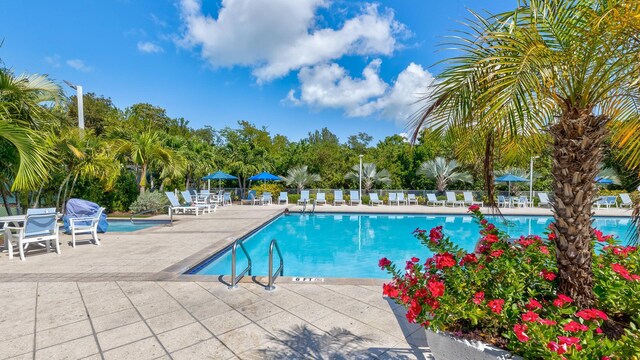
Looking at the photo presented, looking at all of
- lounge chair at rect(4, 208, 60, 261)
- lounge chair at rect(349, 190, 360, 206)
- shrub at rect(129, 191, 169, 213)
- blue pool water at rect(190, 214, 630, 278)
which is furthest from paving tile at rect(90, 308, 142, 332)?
lounge chair at rect(349, 190, 360, 206)

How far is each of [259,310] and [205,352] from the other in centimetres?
90

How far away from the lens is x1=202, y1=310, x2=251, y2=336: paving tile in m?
3.04

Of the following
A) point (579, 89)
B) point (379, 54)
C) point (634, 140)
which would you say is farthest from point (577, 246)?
point (379, 54)

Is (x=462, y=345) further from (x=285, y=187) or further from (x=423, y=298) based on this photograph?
(x=285, y=187)

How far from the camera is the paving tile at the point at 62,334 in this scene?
278 centimetres

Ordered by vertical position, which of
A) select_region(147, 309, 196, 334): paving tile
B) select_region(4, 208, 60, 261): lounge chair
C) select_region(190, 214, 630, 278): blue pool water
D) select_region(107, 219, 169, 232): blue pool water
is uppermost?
select_region(4, 208, 60, 261): lounge chair

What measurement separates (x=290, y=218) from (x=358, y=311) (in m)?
12.0

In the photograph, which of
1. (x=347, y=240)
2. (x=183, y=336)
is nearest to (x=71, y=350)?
(x=183, y=336)

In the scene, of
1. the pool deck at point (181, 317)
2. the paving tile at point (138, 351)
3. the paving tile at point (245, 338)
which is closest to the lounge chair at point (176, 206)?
the pool deck at point (181, 317)

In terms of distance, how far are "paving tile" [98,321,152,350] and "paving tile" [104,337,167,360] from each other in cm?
10

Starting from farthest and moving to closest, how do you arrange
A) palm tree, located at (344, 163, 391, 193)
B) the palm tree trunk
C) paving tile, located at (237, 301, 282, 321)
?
palm tree, located at (344, 163, 391, 193) < paving tile, located at (237, 301, 282, 321) < the palm tree trunk

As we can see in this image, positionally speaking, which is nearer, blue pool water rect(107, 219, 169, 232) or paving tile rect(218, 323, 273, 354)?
paving tile rect(218, 323, 273, 354)

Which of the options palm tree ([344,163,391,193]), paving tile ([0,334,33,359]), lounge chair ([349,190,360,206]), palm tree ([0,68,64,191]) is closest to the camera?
paving tile ([0,334,33,359])

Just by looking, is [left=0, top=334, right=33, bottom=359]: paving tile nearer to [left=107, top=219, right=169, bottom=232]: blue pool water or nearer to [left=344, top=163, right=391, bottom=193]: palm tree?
[left=107, top=219, right=169, bottom=232]: blue pool water
